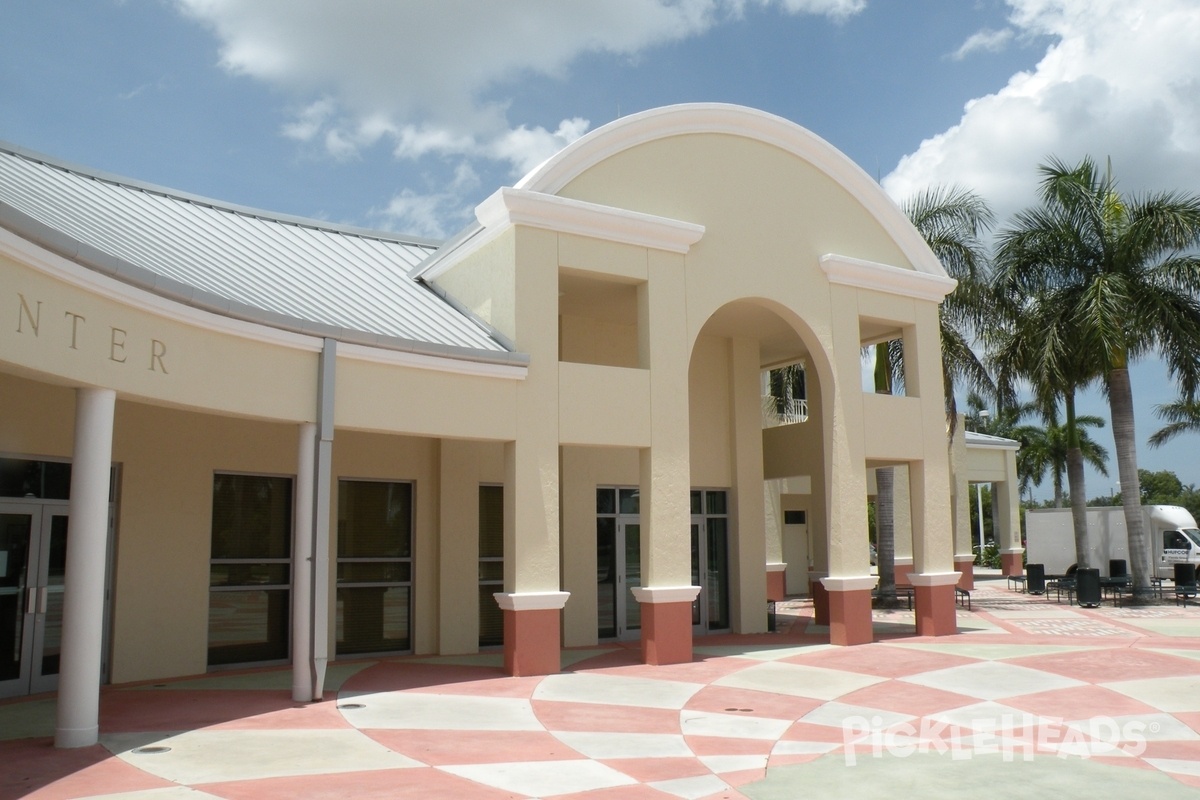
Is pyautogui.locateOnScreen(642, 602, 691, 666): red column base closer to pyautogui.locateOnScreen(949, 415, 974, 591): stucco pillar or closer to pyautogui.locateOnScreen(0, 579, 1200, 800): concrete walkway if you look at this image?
pyautogui.locateOnScreen(0, 579, 1200, 800): concrete walkway

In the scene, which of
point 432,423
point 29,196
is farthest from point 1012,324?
point 29,196

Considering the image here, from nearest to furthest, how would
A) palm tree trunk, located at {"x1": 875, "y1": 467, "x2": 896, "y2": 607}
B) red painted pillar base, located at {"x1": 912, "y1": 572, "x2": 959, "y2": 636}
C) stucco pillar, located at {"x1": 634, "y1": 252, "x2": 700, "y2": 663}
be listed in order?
1. stucco pillar, located at {"x1": 634, "y1": 252, "x2": 700, "y2": 663}
2. red painted pillar base, located at {"x1": 912, "y1": 572, "x2": 959, "y2": 636}
3. palm tree trunk, located at {"x1": 875, "y1": 467, "x2": 896, "y2": 607}

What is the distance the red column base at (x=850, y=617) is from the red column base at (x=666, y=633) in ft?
10.7

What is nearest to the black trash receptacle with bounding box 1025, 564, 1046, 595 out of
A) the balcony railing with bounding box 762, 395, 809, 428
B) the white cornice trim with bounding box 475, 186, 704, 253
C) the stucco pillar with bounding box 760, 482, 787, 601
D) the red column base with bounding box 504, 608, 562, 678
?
the stucco pillar with bounding box 760, 482, 787, 601

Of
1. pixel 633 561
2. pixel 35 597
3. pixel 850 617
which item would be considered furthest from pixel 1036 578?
pixel 35 597

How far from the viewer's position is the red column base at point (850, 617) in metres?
16.8

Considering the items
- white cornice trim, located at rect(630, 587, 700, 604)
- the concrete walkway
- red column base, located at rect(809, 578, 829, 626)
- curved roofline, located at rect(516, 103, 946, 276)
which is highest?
curved roofline, located at rect(516, 103, 946, 276)

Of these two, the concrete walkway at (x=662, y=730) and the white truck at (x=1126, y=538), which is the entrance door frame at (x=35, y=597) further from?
the white truck at (x=1126, y=538)

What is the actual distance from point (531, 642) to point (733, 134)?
922cm

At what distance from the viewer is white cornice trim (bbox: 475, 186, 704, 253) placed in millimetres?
14281

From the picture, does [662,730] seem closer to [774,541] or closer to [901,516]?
[774,541]

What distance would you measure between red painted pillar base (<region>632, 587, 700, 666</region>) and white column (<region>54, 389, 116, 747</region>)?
25.1 feet

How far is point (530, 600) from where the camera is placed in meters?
13.6

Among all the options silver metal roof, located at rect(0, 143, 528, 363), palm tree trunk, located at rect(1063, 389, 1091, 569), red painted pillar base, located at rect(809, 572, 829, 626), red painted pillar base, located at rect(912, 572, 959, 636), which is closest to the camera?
silver metal roof, located at rect(0, 143, 528, 363)
